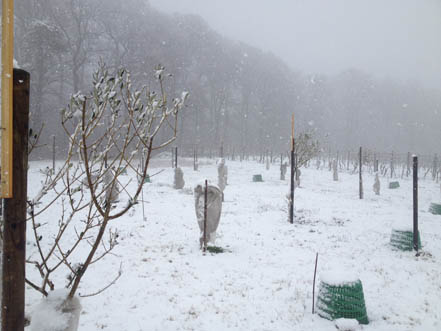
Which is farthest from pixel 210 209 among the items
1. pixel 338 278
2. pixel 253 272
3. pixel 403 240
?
pixel 403 240

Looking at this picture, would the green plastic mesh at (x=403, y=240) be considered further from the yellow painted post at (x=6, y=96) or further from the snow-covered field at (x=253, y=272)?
the yellow painted post at (x=6, y=96)

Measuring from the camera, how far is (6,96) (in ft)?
4.75

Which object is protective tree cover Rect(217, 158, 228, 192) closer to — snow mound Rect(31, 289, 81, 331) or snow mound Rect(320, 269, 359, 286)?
snow mound Rect(320, 269, 359, 286)

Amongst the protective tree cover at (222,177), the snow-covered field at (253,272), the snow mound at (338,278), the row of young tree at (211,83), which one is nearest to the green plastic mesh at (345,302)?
the snow mound at (338,278)

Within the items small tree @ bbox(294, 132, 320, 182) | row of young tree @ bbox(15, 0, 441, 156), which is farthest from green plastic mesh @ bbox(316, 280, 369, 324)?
row of young tree @ bbox(15, 0, 441, 156)

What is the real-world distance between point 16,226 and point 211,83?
1502 inches

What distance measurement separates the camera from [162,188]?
1490cm

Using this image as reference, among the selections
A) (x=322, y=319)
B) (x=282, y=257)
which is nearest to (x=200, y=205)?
(x=282, y=257)

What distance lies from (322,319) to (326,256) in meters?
2.78

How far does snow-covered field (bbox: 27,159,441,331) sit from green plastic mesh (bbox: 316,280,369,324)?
0.15 metres

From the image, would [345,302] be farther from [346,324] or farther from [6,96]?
[6,96]

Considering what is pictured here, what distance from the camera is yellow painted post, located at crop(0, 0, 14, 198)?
1424 millimetres

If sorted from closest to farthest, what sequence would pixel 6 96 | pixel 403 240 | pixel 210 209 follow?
pixel 6 96
pixel 210 209
pixel 403 240

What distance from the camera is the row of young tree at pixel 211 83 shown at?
22.8 meters
